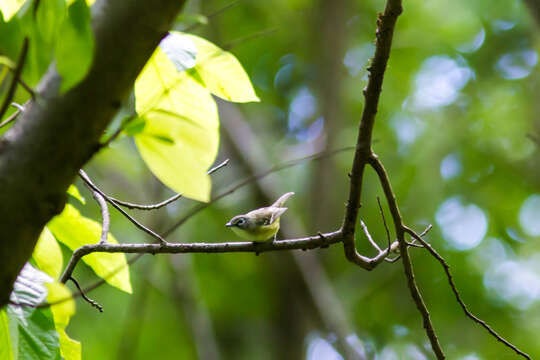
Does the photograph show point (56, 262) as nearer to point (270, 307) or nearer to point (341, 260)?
point (270, 307)

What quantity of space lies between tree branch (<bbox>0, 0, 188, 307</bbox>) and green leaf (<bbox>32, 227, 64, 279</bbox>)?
0.66 metres

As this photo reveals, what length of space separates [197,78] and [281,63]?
→ 757 centimetres

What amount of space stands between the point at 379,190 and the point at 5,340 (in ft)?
21.0

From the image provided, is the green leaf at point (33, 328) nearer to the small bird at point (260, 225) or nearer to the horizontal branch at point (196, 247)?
the horizontal branch at point (196, 247)

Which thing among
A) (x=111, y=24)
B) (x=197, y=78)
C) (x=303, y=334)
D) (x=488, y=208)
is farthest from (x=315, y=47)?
(x=111, y=24)

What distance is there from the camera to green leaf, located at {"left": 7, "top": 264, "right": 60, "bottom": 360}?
4.30 ft

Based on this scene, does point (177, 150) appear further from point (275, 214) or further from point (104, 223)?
point (275, 214)

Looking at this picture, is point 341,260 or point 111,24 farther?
point 341,260

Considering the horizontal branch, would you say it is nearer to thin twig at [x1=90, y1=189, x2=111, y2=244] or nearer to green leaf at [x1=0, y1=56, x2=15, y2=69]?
thin twig at [x1=90, y1=189, x2=111, y2=244]

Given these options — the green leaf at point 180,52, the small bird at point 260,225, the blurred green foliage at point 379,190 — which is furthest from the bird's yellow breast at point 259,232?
the blurred green foliage at point 379,190

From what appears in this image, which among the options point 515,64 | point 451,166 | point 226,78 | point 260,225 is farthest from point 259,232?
point 515,64

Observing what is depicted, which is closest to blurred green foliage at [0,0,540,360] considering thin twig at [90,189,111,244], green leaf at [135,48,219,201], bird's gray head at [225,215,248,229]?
bird's gray head at [225,215,248,229]

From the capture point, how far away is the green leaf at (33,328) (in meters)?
1.31

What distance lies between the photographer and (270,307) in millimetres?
7430
